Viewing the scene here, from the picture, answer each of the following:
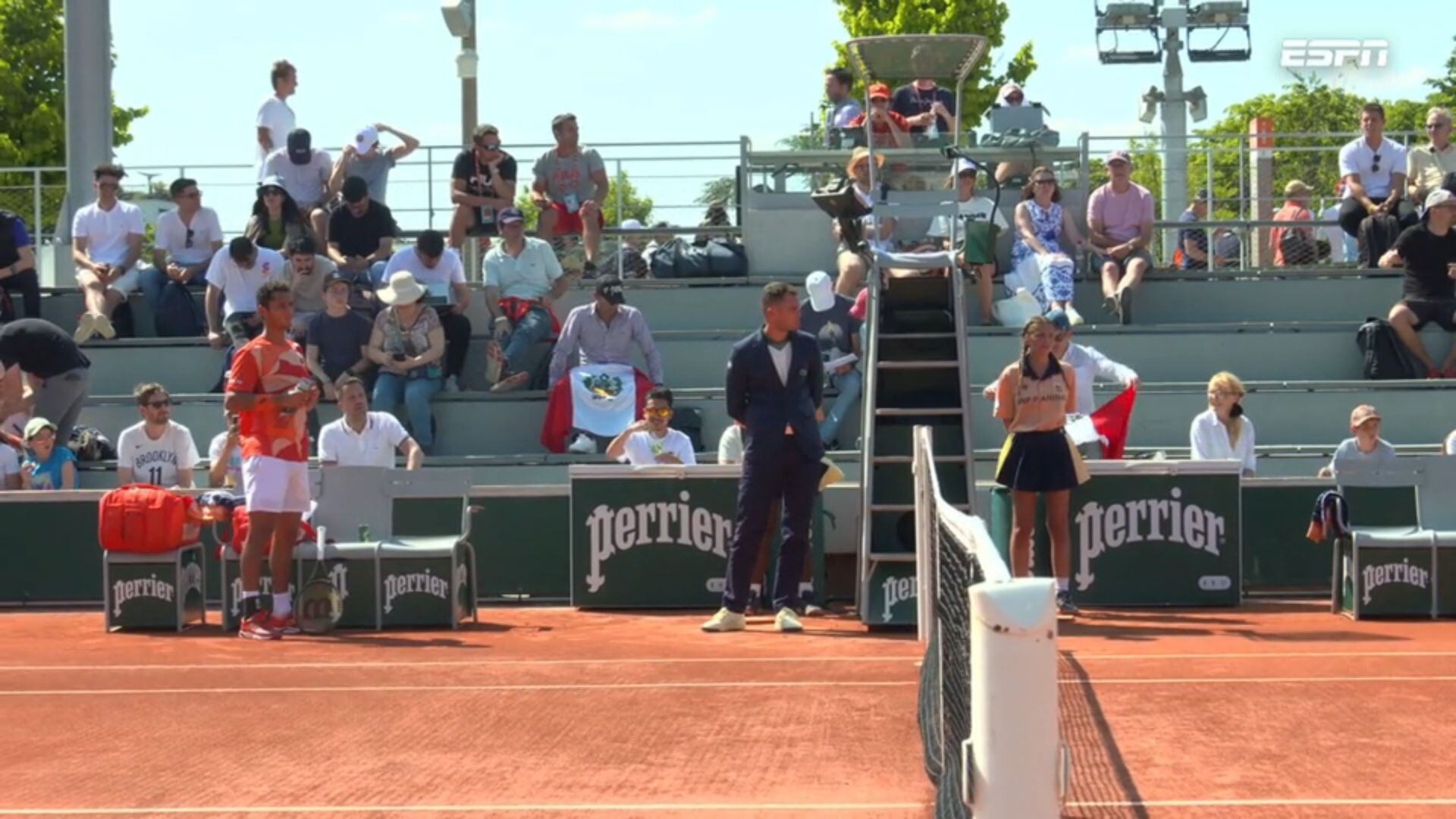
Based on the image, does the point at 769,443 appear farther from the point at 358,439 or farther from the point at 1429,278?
the point at 1429,278

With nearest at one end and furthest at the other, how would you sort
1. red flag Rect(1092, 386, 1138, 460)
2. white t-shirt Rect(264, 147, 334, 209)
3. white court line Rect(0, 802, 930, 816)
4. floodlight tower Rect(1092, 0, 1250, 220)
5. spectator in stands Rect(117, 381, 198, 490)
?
white court line Rect(0, 802, 930, 816) < red flag Rect(1092, 386, 1138, 460) < spectator in stands Rect(117, 381, 198, 490) < white t-shirt Rect(264, 147, 334, 209) < floodlight tower Rect(1092, 0, 1250, 220)

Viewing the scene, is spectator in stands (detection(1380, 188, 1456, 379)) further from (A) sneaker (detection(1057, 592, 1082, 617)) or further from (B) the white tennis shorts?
(B) the white tennis shorts

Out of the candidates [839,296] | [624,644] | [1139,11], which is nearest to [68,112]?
[839,296]

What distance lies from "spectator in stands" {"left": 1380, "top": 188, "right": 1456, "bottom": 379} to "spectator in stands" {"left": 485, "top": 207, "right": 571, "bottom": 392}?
7313 millimetres

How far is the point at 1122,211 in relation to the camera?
19.1 meters

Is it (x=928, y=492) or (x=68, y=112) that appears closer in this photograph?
(x=928, y=492)

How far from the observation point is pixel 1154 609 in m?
13.9

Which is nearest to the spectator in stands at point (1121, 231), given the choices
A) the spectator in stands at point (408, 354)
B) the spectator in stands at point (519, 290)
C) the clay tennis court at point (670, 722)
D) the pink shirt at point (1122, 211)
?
the pink shirt at point (1122, 211)

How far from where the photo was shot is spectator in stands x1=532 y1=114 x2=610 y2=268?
64.5 feet

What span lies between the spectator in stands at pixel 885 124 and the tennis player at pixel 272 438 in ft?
27.3

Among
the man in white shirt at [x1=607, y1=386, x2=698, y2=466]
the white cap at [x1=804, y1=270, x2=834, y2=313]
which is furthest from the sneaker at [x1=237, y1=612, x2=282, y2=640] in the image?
the white cap at [x1=804, y1=270, x2=834, y2=313]

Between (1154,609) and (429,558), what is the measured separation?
486 cm

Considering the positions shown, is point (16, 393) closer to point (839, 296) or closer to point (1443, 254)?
point (839, 296)

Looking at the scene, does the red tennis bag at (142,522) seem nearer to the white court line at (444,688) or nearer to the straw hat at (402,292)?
the white court line at (444,688)
